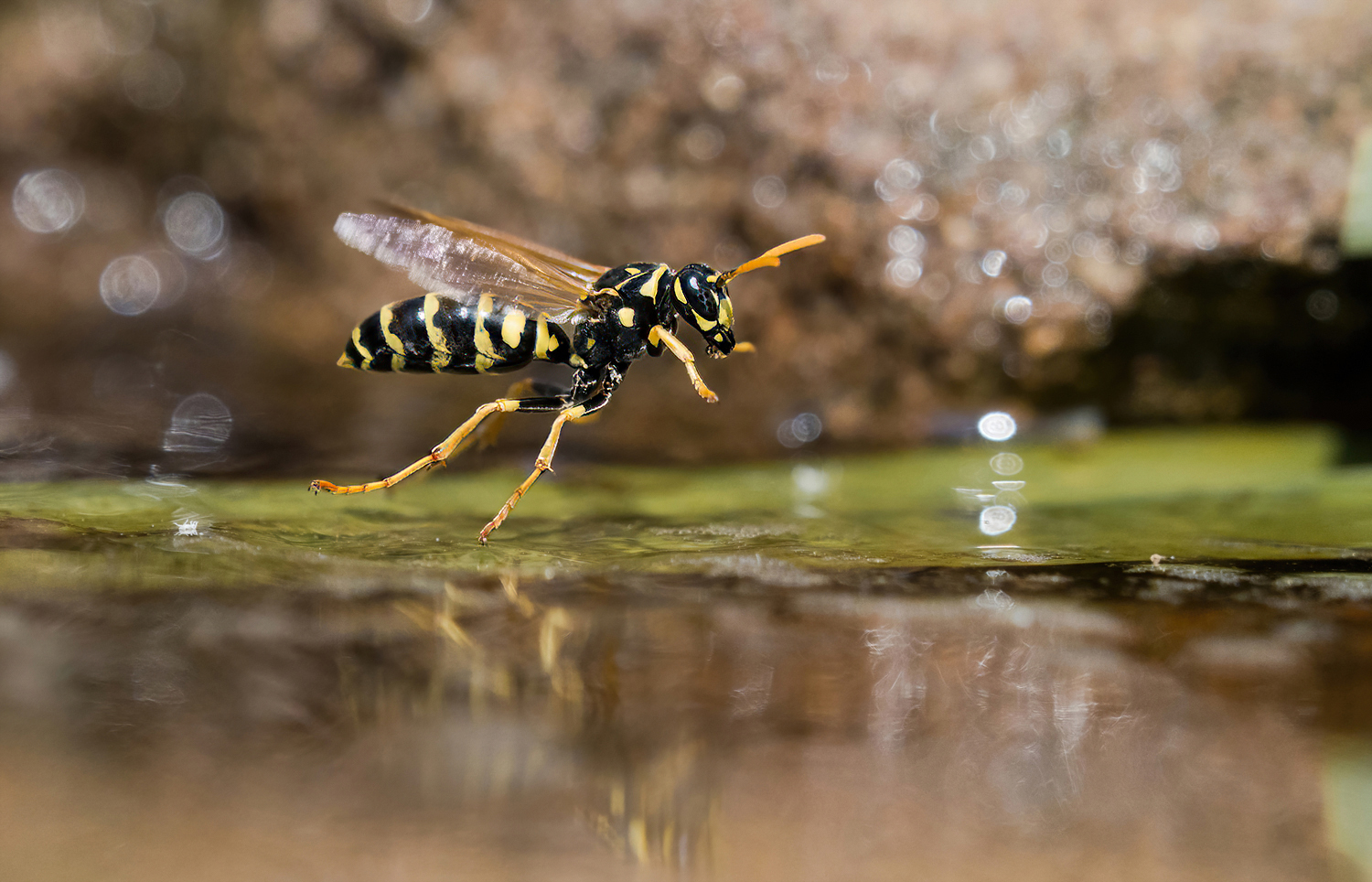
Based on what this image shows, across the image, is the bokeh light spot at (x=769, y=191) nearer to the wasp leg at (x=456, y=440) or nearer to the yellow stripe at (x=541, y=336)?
the yellow stripe at (x=541, y=336)

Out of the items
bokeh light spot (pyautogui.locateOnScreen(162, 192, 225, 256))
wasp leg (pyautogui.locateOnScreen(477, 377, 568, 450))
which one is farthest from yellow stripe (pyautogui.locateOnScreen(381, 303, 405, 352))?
bokeh light spot (pyautogui.locateOnScreen(162, 192, 225, 256))

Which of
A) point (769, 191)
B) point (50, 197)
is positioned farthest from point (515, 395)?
point (50, 197)

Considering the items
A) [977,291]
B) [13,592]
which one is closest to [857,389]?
[977,291]

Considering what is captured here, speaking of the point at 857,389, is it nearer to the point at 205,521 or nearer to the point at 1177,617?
the point at 1177,617

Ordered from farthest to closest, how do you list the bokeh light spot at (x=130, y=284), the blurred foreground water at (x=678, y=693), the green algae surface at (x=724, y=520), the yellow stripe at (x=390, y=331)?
the bokeh light spot at (x=130, y=284), the yellow stripe at (x=390, y=331), the green algae surface at (x=724, y=520), the blurred foreground water at (x=678, y=693)

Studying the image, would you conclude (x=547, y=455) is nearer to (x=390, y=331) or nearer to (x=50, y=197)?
(x=390, y=331)

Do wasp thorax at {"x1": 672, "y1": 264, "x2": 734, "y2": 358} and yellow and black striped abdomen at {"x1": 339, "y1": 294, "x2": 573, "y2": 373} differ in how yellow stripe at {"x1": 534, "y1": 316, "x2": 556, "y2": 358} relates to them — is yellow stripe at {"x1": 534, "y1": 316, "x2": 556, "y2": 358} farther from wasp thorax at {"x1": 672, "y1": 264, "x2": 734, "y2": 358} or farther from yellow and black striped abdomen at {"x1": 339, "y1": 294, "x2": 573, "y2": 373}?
wasp thorax at {"x1": 672, "y1": 264, "x2": 734, "y2": 358}

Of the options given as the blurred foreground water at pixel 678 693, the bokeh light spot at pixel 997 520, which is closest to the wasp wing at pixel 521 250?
the blurred foreground water at pixel 678 693
